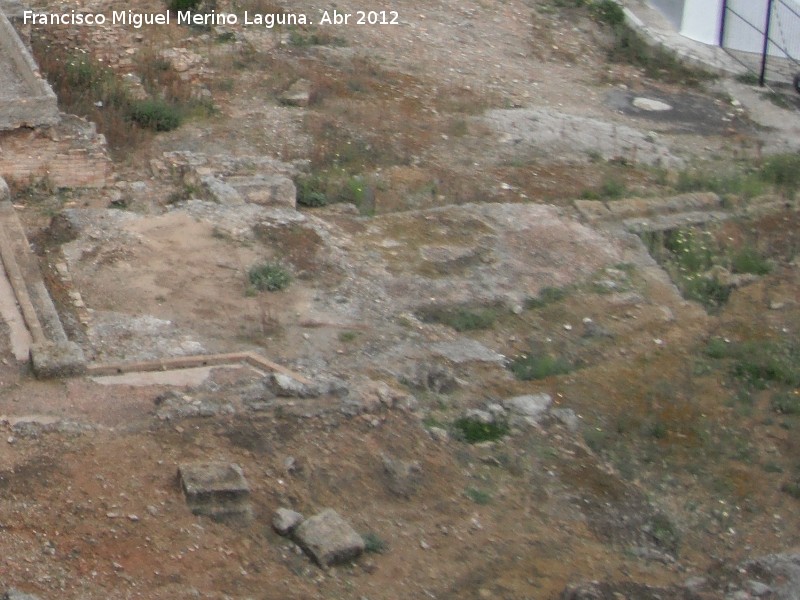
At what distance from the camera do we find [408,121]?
13.8 m

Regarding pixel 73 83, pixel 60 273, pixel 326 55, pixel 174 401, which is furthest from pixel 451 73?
pixel 174 401

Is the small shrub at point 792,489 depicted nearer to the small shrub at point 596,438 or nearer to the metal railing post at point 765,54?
the small shrub at point 596,438

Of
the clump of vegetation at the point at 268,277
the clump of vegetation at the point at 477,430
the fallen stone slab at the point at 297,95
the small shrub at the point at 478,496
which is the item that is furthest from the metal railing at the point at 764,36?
the small shrub at the point at 478,496

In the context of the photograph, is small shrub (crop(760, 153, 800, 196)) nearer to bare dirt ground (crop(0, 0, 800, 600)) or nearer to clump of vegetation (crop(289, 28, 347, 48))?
bare dirt ground (crop(0, 0, 800, 600))

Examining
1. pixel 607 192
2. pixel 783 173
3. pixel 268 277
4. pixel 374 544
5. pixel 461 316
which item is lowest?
pixel 783 173

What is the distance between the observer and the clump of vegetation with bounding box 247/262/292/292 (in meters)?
9.61

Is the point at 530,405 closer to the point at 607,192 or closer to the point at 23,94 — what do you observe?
the point at 607,192

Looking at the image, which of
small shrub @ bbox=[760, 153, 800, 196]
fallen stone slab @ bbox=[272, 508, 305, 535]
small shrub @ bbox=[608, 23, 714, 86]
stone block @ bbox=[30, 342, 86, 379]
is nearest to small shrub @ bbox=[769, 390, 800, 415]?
fallen stone slab @ bbox=[272, 508, 305, 535]

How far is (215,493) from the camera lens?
21.5ft

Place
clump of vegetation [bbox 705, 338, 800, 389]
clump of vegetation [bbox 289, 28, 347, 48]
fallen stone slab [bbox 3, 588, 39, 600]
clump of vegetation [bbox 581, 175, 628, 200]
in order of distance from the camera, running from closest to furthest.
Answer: fallen stone slab [bbox 3, 588, 39, 600]
clump of vegetation [bbox 705, 338, 800, 389]
clump of vegetation [bbox 581, 175, 628, 200]
clump of vegetation [bbox 289, 28, 347, 48]

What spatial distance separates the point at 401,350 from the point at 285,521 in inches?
107

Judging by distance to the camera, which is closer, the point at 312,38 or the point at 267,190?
the point at 267,190

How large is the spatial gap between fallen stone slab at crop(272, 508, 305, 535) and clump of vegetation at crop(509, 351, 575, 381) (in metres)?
2.83

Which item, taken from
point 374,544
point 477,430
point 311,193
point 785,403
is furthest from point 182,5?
point 374,544
